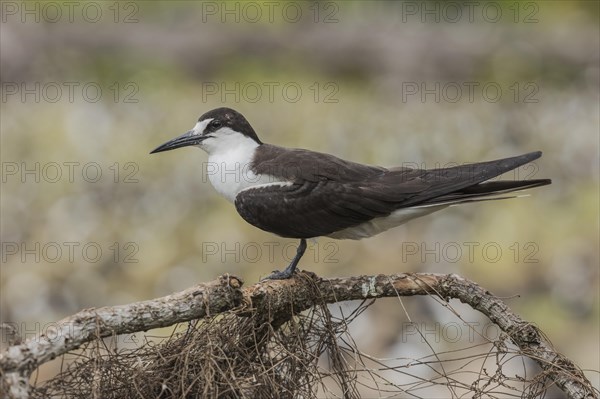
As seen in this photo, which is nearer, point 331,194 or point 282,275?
point 282,275

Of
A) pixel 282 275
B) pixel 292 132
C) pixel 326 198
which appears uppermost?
pixel 292 132

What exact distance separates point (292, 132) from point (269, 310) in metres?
6.81

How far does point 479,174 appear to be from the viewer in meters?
4.62

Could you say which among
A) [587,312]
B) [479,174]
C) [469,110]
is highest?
[469,110]

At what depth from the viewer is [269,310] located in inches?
159

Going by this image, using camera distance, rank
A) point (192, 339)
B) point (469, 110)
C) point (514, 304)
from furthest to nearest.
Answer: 1. point (469, 110)
2. point (514, 304)
3. point (192, 339)

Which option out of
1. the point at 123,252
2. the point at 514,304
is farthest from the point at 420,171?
the point at 123,252

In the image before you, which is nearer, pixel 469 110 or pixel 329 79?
pixel 469 110

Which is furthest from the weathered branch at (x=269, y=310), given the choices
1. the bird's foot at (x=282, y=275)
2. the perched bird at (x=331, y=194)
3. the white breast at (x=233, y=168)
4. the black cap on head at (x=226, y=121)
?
the black cap on head at (x=226, y=121)

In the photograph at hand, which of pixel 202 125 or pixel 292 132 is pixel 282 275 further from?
pixel 292 132

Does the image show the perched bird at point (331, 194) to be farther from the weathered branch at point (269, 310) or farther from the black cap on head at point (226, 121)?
the weathered branch at point (269, 310)

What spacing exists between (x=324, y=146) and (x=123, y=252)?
2762mm

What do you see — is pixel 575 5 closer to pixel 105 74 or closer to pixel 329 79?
pixel 329 79

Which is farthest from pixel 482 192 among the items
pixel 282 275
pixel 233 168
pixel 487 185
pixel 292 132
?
pixel 292 132
